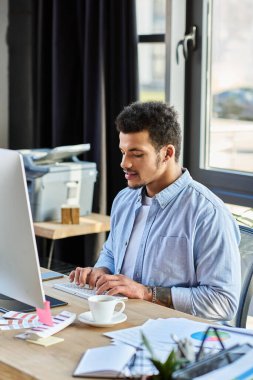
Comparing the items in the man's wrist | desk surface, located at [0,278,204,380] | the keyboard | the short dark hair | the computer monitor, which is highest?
the short dark hair

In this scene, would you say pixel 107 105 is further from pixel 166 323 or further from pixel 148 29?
pixel 166 323

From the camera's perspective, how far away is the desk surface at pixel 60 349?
188 cm

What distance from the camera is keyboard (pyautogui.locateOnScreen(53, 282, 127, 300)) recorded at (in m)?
2.49

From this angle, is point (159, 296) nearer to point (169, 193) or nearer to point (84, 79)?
point (169, 193)

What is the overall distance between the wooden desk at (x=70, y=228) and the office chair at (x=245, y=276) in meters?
1.31

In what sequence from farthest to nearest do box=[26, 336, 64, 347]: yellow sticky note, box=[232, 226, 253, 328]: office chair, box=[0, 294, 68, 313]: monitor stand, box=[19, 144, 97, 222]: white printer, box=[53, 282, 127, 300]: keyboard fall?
box=[19, 144, 97, 222]: white printer → box=[232, 226, 253, 328]: office chair → box=[53, 282, 127, 300]: keyboard → box=[0, 294, 68, 313]: monitor stand → box=[26, 336, 64, 347]: yellow sticky note

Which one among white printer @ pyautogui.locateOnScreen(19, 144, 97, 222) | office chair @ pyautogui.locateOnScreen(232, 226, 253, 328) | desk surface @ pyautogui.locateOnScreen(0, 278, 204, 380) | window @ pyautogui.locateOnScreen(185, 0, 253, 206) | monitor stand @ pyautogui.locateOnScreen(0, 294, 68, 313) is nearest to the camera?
desk surface @ pyautogui.locateOnScreen(0, 278, 204, 380)

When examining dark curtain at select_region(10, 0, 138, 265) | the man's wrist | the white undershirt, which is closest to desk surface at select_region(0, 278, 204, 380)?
the man's wrist

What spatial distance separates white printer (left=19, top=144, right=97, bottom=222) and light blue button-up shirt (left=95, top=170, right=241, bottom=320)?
1.23 meters

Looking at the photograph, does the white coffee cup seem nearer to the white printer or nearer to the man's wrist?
the man's wrist

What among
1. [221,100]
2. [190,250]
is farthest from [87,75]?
[190,250]

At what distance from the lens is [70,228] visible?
3.89 metres

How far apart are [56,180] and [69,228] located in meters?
0.28

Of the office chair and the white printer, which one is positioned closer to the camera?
the office chair
